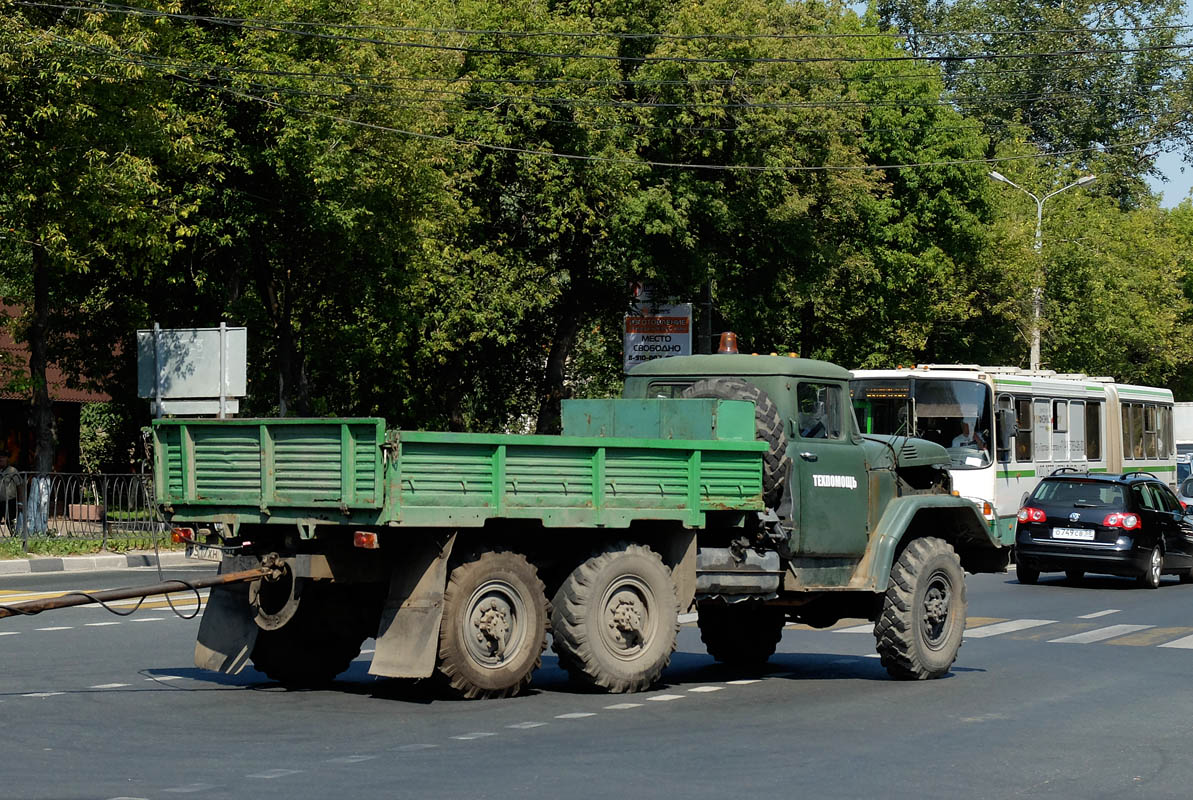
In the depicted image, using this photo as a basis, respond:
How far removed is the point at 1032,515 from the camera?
24.4 m

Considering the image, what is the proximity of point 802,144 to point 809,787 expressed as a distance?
3290cm

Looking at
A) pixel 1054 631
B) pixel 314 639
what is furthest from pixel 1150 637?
pixel 314 639

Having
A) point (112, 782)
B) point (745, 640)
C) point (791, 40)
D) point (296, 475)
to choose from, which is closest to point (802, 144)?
point (791, 40)

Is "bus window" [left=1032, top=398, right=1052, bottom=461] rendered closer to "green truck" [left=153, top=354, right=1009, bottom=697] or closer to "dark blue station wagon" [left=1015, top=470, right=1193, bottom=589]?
"dark blue station wagon" [left=1015, top=470, right=1193, bottom=589]

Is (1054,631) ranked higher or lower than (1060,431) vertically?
lower

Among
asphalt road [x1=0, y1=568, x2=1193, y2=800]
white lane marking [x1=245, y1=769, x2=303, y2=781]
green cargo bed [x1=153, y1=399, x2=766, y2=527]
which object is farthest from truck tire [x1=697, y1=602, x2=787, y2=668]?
white lane marking [x1=245, y1=769, x2=303, y2=781]

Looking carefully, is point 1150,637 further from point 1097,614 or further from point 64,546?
point 64,546

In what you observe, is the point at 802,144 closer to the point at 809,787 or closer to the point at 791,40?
the point at 791,40

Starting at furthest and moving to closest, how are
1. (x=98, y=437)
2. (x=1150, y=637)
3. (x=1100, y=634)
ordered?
(x=98, y=437), (x=1100, y=634), (x=1150, y=637)

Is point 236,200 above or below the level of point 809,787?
above

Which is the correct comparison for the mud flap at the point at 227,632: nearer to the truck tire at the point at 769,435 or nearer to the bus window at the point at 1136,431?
the truck tire at the point at 769,435

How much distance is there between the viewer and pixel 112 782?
8.25 m

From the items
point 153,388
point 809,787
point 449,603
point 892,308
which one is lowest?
point 809,787

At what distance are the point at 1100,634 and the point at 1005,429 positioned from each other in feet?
31.3
